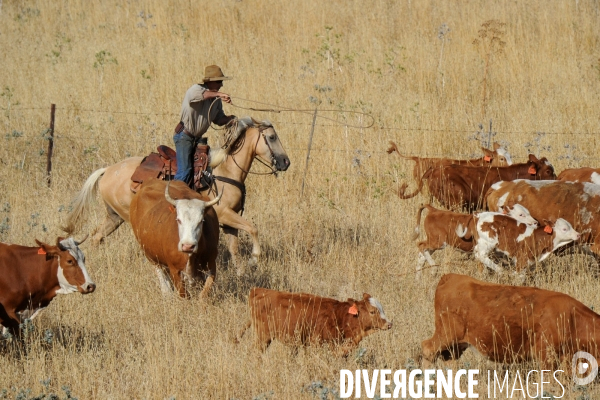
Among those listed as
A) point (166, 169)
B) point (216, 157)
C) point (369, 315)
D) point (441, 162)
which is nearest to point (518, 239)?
point (369, 315)

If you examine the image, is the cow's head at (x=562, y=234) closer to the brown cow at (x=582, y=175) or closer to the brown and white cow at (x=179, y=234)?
the brown cow at (x=582, y=175)

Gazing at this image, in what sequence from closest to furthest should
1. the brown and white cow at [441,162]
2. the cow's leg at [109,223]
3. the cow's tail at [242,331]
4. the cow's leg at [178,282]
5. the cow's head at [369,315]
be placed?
the cow's head at [369,315], the cow's tail at [242,331], the cow's leg at [178,282], the cow's leg at [109,223], the brown and white cow at [441,162]

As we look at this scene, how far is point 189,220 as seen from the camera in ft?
29.6

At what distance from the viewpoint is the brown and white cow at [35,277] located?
25.3 feet

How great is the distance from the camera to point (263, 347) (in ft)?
25.6

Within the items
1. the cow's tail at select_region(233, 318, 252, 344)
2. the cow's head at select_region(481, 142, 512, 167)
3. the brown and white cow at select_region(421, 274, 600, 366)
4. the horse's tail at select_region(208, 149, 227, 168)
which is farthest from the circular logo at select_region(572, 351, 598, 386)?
the cow's head at select_region(481, 142, 512, 167)

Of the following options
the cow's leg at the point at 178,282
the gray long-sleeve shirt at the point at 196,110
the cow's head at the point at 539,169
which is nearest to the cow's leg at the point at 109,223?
the gray long-sleeve shirt at the point at 196,110

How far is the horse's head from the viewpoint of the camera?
457 inches

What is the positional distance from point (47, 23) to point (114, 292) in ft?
44.1

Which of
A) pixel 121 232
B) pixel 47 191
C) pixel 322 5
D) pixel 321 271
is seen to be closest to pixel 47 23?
pixel 322 5

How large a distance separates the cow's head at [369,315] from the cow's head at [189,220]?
198 centimetres

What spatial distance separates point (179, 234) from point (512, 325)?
359 cm

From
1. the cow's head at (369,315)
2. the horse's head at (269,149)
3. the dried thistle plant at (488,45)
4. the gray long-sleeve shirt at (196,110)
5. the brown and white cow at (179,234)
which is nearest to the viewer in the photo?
the cow's head at (369,315)

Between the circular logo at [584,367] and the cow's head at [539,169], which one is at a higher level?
the cow's head at [539,169]
